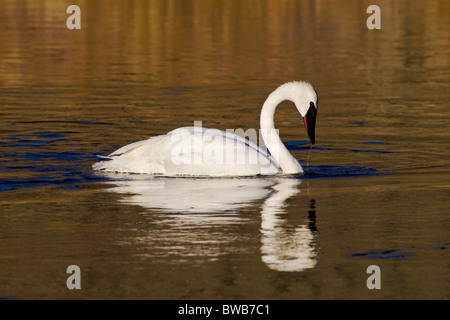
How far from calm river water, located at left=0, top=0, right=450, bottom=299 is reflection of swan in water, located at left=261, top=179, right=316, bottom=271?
2 cm

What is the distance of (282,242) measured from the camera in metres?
9.45

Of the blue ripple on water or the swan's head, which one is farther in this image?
the swan's head

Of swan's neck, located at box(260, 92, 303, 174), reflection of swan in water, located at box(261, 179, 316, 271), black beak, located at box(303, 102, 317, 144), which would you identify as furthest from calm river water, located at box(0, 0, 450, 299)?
black beak, located at box(303, 102, 317, 144)

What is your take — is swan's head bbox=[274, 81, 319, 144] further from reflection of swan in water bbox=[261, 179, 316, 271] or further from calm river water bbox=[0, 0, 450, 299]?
reflection of swan in water bbox=[261, 179, 316, 271]

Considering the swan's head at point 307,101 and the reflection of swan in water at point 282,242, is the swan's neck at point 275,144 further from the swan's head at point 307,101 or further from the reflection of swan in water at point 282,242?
the reflection of swan in water at point 282,242

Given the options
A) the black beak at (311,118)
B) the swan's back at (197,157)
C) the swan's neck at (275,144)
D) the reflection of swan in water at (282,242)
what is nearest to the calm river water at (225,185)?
the reflection of swan in water at (282,242)

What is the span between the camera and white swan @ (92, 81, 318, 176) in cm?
1278

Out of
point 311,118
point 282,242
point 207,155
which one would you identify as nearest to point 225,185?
point 207,155

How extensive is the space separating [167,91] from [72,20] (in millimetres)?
21844

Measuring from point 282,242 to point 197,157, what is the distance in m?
3.52

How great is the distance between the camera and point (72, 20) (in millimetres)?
43062

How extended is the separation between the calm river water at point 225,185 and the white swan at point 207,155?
0.25 meters
